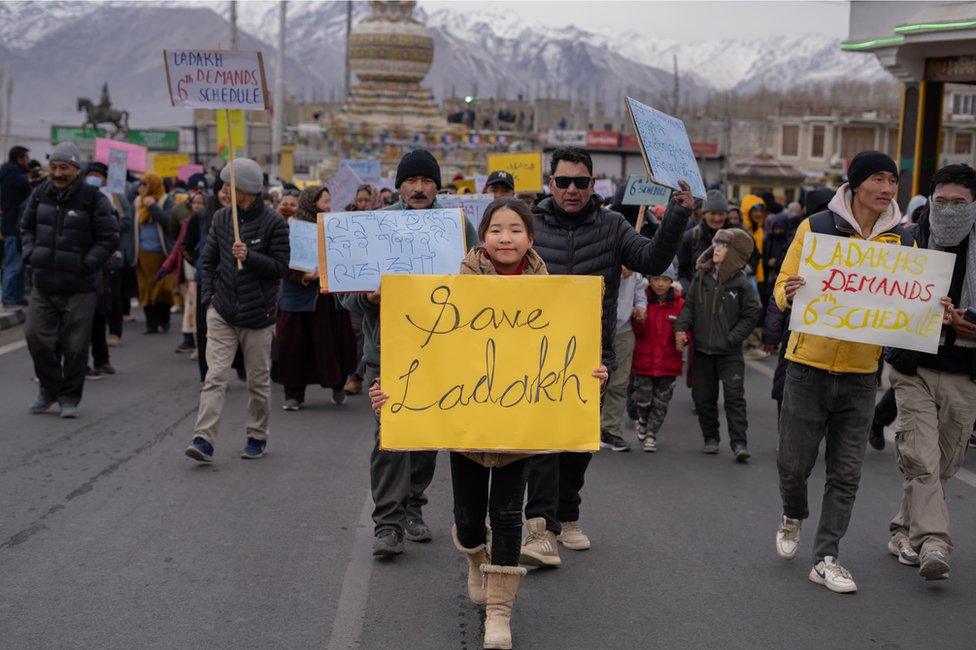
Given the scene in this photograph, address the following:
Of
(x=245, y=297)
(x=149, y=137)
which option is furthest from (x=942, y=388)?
(x=149, y=137)

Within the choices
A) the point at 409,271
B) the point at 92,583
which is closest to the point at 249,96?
the point at 409,271

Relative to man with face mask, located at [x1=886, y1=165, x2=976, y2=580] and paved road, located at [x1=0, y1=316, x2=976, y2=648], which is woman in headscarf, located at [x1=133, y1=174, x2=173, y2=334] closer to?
paved road, located at [x1=0, y1=316, x2=976, y2=648]

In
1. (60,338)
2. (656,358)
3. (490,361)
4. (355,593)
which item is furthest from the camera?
(60,338)

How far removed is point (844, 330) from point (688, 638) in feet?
5.27

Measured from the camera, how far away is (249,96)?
9.53 meters

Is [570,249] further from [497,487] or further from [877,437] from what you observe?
[877,437]

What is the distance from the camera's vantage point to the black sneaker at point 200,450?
8.25 metres

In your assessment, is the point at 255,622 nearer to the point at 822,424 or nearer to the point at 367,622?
the point at 367,622

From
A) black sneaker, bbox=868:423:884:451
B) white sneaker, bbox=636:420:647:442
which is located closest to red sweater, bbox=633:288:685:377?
white sneaker, bbox=636:420:647:442

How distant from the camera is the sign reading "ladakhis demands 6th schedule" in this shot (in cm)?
588

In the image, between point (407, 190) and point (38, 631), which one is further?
point (407, 190)

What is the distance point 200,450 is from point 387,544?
7.98 feet

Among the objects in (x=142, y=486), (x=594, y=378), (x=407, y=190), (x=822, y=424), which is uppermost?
(x=407, y=190)

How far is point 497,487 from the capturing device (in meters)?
5.18
